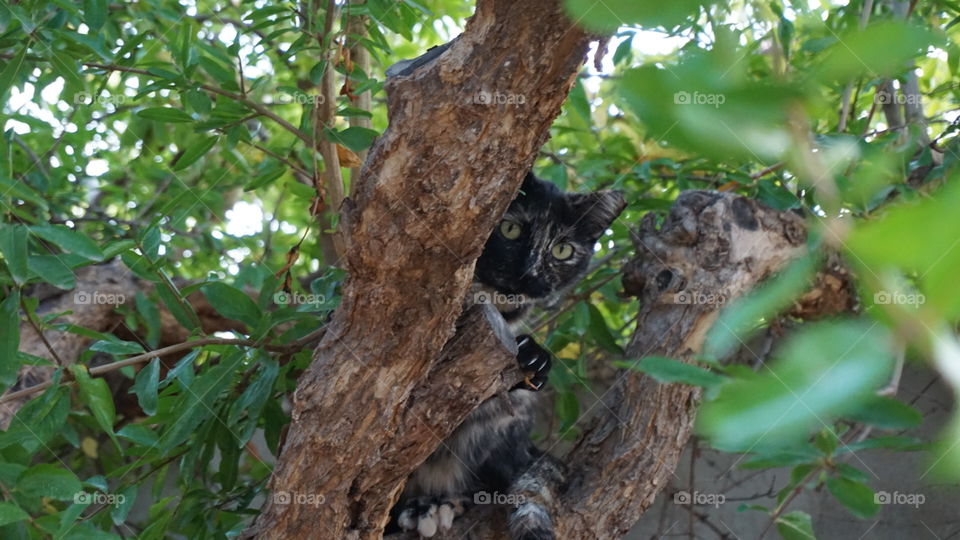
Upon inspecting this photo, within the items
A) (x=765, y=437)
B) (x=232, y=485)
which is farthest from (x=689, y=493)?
(x=765, y=437)

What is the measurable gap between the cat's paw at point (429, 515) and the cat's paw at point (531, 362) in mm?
426

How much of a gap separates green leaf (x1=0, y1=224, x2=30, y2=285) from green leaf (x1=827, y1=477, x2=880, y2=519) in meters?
1.68

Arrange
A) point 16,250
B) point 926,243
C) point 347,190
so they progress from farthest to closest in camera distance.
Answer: point 347,190
point 16,250
point 926,243

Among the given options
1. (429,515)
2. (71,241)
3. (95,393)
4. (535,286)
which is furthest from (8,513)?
(535,286)

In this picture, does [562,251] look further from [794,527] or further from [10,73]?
[10,73]

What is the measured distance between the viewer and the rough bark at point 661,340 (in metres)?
2.29

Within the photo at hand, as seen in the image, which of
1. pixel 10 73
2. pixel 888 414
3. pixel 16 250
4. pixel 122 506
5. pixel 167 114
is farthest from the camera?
pixel 167 114

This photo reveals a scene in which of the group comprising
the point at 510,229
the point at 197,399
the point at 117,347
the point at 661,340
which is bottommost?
the point at 661,340

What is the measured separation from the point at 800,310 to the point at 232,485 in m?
1.77

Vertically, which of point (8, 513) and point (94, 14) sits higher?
point (94, 14)

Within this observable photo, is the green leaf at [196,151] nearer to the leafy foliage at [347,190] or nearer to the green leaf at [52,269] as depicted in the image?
the leafy foliage at [347,190]

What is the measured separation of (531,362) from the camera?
2.08 m

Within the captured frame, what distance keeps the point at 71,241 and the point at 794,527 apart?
1901 mm

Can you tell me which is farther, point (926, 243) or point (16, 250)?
point (16, 250)
